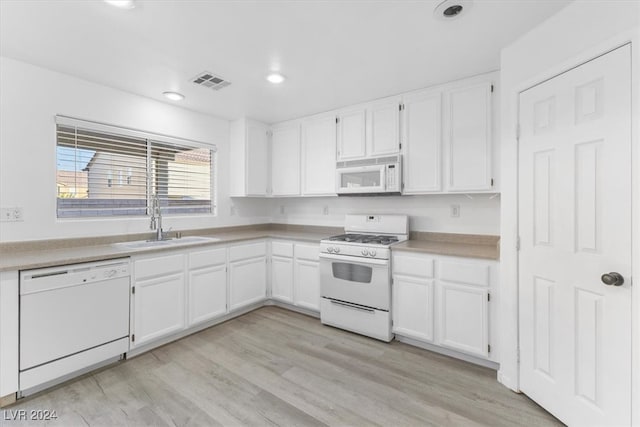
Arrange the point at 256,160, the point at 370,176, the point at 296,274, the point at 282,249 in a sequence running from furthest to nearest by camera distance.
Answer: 1. the point at 256,160
2. the point at 282,249
3. the point at 296,274
4. the point at 370,176

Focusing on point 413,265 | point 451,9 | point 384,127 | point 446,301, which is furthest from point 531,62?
A: point 446,301

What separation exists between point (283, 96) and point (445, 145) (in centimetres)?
173

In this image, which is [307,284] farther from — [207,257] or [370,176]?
[370,176]

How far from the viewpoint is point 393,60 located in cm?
228

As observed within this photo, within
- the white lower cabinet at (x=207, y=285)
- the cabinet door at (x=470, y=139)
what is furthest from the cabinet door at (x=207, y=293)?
the cabinet door at (x=470, y=139)

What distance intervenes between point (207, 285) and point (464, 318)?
244cm

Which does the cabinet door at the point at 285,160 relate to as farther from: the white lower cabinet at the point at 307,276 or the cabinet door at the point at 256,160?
the white lower cabinet at the point at 307,276

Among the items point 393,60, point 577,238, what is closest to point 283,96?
point 393,60

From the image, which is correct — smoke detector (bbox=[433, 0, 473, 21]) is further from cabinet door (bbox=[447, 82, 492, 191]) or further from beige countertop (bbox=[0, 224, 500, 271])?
beige countertop (bbox=[0, 224, 500, 271])

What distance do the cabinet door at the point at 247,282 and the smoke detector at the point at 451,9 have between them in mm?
2874

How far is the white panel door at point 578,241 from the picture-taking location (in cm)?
137

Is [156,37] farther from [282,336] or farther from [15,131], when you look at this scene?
[282,336]

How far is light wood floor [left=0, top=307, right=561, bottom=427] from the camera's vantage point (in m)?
1.73

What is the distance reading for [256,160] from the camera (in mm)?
3893
